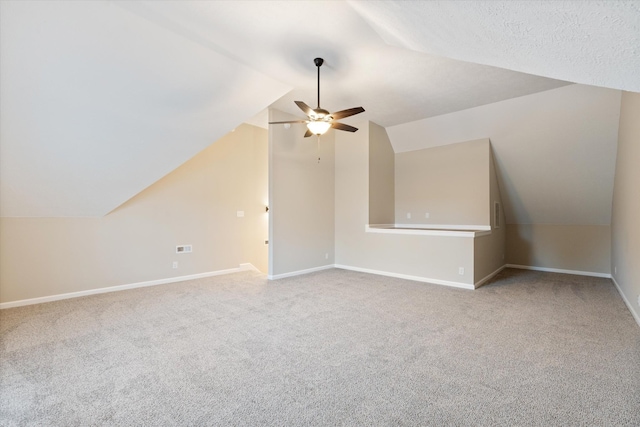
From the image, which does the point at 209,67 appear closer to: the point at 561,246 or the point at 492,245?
the point at 492,245

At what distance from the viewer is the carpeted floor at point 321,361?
179cm

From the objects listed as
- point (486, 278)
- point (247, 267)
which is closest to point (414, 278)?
point (486, 278)

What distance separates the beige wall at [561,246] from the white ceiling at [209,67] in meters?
3.66

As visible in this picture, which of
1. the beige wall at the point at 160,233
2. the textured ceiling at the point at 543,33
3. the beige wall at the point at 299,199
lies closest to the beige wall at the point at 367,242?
the beige wall at the point at 299,199

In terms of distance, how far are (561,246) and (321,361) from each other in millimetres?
6820

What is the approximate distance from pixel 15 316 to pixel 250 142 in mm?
4615

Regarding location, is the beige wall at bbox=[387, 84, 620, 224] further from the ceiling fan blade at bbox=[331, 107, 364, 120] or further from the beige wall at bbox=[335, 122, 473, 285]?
the ceiling fan blade at bbox=[331, 107, 364, 120]

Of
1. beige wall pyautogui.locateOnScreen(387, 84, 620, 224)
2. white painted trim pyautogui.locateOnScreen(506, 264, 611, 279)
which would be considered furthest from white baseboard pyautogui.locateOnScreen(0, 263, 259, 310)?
white painted trim pyautogui.locateOnScreen(506, 264, 611, 279)

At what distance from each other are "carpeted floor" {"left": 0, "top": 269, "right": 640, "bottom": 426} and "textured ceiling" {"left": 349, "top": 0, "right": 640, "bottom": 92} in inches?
77.5

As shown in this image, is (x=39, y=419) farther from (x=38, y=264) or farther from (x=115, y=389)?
(x=38, y=264)

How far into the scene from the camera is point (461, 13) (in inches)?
52.4

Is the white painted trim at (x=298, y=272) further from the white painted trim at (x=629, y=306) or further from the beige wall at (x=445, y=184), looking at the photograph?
the white painted trim at (x=629, y=306)

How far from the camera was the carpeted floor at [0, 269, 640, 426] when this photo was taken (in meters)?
1.79

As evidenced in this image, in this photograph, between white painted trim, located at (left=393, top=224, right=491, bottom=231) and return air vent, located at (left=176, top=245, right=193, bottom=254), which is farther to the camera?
white painted trim, located at (left=393, top=224, right=491, bottom=231)
